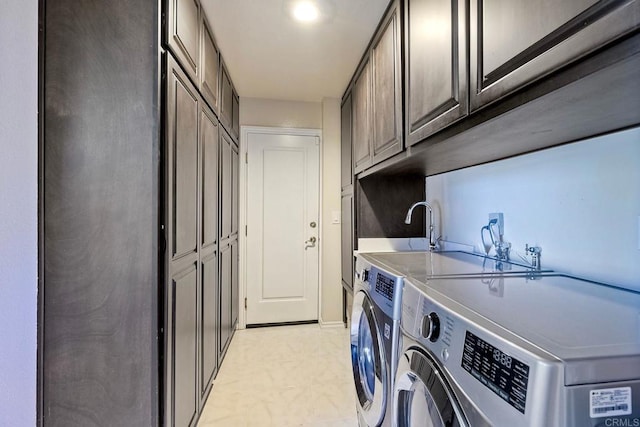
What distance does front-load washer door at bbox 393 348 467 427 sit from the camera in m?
0.67

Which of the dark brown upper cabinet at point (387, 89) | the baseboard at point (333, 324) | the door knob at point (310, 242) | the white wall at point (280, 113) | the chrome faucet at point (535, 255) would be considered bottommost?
the baseboard at point (333, 324)

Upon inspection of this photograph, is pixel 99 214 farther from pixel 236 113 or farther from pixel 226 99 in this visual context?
pixel 236 113

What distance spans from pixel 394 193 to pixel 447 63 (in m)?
1.29

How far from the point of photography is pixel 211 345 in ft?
6.59

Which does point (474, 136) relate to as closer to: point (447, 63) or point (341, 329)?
point (447, 63)

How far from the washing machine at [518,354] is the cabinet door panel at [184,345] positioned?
924 mm

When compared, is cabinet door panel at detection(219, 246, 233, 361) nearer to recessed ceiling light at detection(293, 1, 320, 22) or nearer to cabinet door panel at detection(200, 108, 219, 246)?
cabinet door panel at detection(200, 108, 219, 246)

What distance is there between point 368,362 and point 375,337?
293 mm

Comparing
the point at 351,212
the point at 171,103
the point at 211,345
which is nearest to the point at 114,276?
the point at 171,103

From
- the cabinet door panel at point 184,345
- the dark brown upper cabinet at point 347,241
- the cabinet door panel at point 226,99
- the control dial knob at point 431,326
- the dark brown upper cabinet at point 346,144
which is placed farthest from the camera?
the dark brown upper cabinet at point 346,144

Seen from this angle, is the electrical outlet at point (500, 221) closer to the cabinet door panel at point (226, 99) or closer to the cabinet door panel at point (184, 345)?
the cabinet door panel at point (184, 345)

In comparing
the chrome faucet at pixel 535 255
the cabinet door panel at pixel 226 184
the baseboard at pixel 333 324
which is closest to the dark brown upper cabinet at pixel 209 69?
the cabinet door panel at pixel 226 184

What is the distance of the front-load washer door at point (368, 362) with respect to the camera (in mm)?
1199

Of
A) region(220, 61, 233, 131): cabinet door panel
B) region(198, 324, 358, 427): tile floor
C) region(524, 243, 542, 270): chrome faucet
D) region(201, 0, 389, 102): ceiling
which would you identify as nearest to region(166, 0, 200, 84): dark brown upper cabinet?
region(201, 0, 389, 102): ceiling
